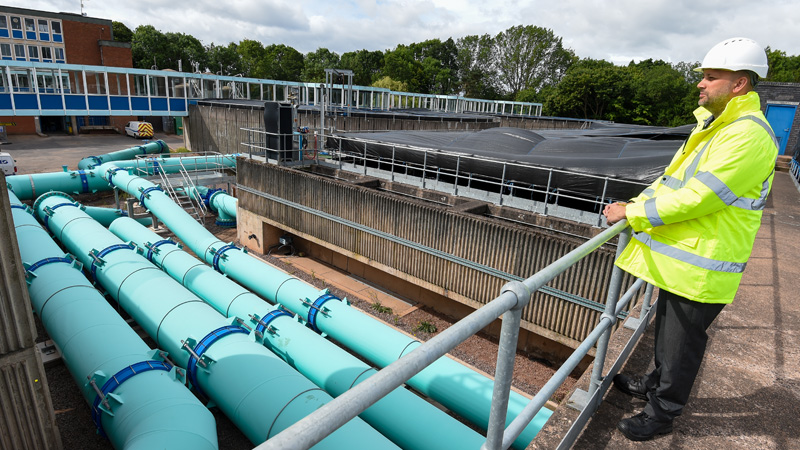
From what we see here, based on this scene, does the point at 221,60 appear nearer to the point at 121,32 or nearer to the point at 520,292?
the point at 121,32

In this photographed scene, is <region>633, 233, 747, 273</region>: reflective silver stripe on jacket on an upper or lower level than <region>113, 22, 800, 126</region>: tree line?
lower

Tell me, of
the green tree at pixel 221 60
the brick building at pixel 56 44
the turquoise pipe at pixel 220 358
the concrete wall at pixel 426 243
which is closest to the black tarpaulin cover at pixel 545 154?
the concrete wall at pixel 426 243

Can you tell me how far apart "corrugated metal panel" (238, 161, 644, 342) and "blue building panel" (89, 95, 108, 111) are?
19575 mm

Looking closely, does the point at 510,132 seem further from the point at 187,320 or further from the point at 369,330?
the point at 187,320

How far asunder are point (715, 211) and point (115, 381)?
7.56 meters

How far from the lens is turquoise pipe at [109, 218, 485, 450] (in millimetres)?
6082

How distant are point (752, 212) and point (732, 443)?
1.41 meters

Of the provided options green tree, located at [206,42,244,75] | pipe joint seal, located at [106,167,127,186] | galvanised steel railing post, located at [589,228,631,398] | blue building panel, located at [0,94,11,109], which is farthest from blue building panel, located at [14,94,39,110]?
green tree, located at [206,42,244,75]

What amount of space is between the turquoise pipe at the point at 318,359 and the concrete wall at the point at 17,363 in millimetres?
3554

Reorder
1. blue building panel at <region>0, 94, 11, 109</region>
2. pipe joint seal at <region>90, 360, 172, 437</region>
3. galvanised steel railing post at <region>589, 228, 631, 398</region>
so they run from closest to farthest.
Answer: galvanised steel railing post at <region>589, 228, 631, 398</region>, pipe joint seal at <region>90, 360, 172, 437</region>, blue building panel at <region>0, 94, 11, 109</region>

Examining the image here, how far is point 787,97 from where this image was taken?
21.5 meters

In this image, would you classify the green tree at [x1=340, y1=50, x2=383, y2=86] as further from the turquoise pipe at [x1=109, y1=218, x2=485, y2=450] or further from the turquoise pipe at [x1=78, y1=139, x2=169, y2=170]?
the turquoise pipe at [x1=109, y1=218, x2=485, y2=450]

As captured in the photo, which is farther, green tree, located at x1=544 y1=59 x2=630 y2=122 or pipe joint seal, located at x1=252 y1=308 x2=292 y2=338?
green tree, located at x1=544 y1=59 x2=630 y2=122

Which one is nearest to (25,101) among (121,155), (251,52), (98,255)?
(121,155)
